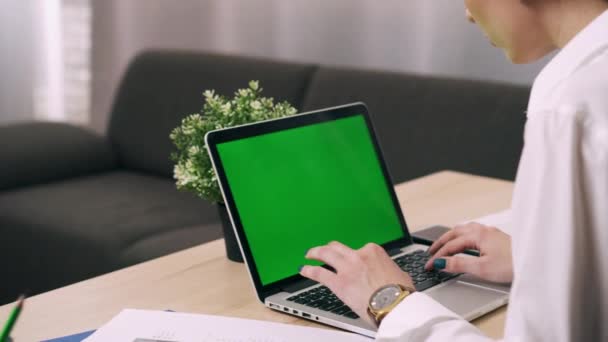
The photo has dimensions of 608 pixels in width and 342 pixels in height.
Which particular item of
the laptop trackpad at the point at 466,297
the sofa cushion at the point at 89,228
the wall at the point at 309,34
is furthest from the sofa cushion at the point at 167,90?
the laptop trackpad at the point at 466,297

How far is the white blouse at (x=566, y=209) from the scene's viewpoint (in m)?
0.73

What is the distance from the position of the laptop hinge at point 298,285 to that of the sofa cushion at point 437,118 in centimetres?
118

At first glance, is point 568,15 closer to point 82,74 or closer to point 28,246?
point 28,246

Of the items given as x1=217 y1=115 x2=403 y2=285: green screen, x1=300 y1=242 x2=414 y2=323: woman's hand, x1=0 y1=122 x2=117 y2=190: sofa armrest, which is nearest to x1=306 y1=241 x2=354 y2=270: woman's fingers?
x1=300 y1=242 x2=414 y2=323: woman's hand

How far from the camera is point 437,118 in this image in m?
2.50

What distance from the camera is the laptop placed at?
1.17 meters

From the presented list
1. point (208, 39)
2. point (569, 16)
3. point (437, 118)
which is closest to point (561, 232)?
point (569, 16)

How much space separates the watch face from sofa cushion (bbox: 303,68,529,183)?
1.35 meters

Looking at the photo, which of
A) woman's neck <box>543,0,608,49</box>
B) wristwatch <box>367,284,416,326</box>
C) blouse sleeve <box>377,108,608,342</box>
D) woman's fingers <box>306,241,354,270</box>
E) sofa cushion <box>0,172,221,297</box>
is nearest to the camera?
blouse sleeve <box>377,108,608,342</box>

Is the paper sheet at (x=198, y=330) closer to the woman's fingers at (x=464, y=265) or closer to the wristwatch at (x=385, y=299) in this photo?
the wristwatch at (x=385, y=299)

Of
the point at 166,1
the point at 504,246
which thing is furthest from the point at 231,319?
the point at 166,1

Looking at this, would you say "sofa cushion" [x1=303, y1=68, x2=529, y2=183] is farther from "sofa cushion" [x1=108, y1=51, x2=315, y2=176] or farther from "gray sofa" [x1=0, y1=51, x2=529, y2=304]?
"sofa cushion" [x1=108, y1=51, x2=315, y2=176]

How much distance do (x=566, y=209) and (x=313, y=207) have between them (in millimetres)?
595

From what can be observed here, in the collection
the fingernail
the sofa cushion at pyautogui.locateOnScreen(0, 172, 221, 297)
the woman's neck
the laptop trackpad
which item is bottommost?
the sofa cushion at pyautogui.locateOnScreen(0, 172, 221, 297)
